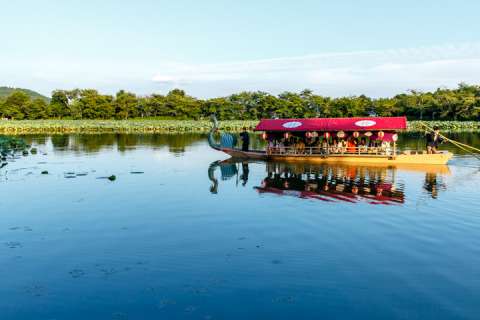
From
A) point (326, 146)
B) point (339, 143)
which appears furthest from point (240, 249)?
point (339, 143)

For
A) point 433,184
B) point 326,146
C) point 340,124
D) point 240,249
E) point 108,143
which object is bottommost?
point 240,249

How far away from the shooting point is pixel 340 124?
27.5 meters

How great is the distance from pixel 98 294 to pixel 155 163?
64.3ft

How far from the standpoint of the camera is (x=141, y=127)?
241ft

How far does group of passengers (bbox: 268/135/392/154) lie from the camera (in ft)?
88.3

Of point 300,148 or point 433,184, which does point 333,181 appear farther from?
point 300,148

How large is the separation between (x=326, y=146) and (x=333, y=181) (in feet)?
27.0

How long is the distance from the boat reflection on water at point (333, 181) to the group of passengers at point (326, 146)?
1824 millimetres

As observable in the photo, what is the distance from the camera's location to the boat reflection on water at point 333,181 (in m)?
16.6

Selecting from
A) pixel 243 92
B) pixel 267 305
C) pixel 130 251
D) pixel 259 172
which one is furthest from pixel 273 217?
pixel 243 92

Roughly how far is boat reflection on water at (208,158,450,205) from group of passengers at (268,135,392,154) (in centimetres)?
182

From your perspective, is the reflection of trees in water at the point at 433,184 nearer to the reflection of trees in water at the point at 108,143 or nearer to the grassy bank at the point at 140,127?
the reflection of trees in water at the point at 108,143

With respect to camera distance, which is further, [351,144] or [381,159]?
[351,144]

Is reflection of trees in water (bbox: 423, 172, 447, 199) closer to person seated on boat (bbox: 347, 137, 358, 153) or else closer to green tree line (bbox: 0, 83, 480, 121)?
person seated on boat (bbox: 347, 137, 358, 153)
